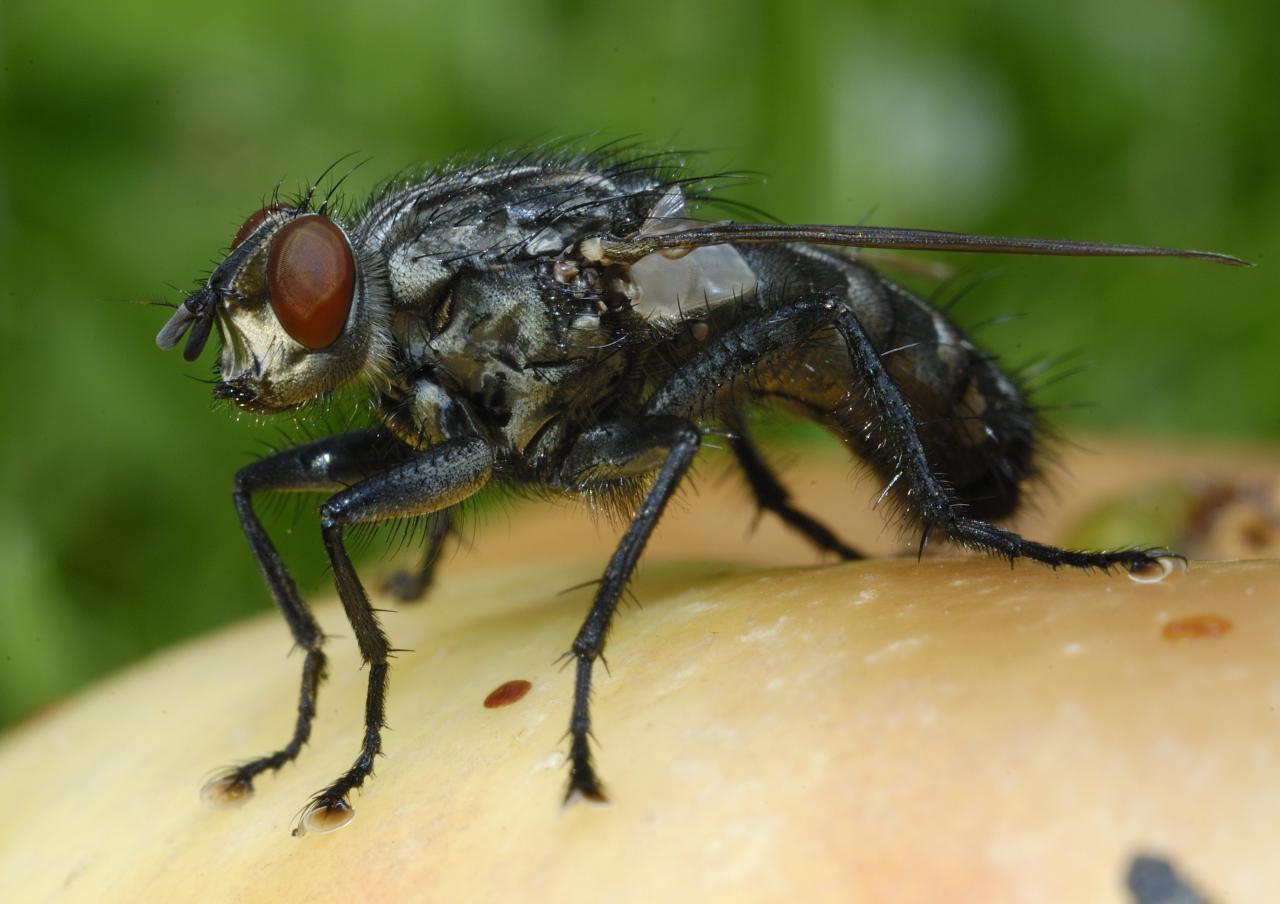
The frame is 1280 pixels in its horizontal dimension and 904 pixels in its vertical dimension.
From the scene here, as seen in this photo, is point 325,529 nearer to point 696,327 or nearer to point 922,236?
point 696,327

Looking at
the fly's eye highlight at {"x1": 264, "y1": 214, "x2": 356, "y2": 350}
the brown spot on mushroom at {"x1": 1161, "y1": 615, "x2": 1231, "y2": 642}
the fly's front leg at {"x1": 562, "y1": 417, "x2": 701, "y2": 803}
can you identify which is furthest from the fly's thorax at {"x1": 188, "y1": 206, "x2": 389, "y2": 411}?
the brown spot on mushroom at {"x1": 1161, "y1": 615, "x2": 1231, "y2": 642}

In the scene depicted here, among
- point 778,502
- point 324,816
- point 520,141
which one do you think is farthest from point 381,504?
point 520,141

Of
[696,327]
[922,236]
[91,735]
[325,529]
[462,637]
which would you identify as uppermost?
[922,236]

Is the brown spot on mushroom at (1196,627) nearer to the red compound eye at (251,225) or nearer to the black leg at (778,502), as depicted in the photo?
the black leg at (778,502)

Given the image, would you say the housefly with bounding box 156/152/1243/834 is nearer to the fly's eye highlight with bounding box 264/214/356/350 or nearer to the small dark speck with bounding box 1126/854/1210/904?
the fly's eye highlight with bounding box 264/214/356/350

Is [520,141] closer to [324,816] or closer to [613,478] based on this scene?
[613,478]

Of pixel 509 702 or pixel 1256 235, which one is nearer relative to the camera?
pixel 509 702

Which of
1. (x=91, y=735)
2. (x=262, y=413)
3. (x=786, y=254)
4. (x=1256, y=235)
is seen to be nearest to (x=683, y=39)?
(x=1256, y=235)
